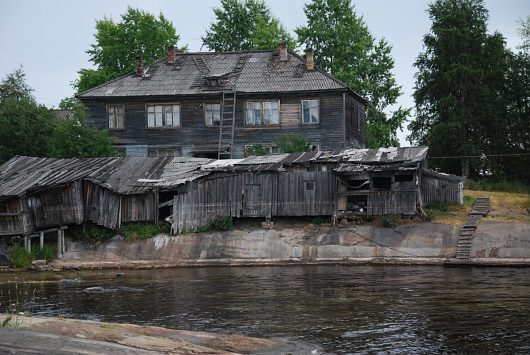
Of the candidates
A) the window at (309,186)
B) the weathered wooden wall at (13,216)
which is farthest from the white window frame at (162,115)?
the weathered wooden wall at (13,216)

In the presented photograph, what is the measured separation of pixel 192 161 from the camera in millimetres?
44344

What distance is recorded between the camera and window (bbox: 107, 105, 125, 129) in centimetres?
5103

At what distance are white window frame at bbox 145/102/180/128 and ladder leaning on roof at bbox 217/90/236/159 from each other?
11.0 ft

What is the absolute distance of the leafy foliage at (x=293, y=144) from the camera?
46562 millimetres

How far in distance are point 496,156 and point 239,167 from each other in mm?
21046

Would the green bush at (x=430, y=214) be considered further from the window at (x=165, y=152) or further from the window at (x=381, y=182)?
the window at (x=165, y=152)

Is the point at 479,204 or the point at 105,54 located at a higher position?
the point at 105,54

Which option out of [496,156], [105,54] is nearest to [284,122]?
[496,156]

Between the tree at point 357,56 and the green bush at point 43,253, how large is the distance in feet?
95.9

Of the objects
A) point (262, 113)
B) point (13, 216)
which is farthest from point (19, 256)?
point (262, 113)

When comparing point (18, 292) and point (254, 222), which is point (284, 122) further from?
point (18, 292)

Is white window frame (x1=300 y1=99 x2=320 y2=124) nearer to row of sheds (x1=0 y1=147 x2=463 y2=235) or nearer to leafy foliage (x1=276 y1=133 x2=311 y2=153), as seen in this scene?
leafy foliage (x1=276 y1=133 x2=311 y2=153)

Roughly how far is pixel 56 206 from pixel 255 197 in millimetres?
11269

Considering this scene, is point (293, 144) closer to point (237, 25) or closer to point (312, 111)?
point (312, 111)
